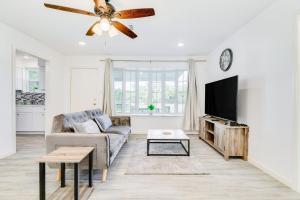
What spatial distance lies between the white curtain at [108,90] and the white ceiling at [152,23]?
2.05 feet

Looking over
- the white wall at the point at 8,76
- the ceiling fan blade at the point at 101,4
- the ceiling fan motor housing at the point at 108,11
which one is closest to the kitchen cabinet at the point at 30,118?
the white wall at the point at 8,76

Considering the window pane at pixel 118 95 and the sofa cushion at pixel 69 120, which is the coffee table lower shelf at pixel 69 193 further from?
the window pane at pixel 118 95

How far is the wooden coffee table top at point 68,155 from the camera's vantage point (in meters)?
1.68

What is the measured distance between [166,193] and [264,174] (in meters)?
1.63

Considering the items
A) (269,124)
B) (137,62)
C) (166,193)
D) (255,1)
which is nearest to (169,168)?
(166,193)

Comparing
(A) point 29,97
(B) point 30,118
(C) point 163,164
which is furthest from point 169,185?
(A) point 29,97

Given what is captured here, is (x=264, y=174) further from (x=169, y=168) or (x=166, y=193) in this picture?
(x=166, y=193)

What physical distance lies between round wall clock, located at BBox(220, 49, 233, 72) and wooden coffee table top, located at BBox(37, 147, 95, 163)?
11.0 ft

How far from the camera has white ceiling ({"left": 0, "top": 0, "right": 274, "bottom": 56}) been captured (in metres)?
2.46

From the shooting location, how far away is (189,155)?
10.8 ft

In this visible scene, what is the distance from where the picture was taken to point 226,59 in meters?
3.90

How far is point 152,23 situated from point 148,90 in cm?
273

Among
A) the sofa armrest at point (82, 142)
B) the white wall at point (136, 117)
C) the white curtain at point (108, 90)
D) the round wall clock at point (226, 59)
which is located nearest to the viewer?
the sofa armrest at point (82, 142)

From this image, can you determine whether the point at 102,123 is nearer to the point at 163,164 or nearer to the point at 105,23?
the point at 163,164
